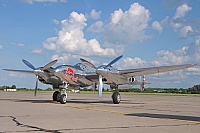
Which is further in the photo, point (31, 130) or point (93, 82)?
point (93, 82)

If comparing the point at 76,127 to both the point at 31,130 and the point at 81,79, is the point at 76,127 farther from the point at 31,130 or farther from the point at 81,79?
the point at 81,79

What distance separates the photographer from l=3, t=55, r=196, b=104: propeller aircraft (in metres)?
24.5

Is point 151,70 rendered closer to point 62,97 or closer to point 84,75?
point 84,75

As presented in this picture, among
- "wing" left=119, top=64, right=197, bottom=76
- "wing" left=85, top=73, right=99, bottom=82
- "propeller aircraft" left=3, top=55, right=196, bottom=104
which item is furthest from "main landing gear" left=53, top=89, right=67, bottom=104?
"wing" left=119, top=64, right=197, bottom=76

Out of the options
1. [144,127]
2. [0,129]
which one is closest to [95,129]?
[144,127]

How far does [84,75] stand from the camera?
26062mm

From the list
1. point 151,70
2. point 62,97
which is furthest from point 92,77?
point 151,70

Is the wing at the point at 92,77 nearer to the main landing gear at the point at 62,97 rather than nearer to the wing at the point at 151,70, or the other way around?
the wing at the point at 151,70

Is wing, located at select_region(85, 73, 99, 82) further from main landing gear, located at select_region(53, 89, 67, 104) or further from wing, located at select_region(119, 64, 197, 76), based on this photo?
main landing gear, located at select_region(53, 89, 67, 104)

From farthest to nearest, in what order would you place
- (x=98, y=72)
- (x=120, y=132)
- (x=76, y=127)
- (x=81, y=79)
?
(x=81, y=79)
(x=98, y=72)
(x=76, y=127)
(x=120, y=132)

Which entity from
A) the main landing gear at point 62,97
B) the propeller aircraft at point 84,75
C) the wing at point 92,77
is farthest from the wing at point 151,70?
the main landing gear at point 62,97

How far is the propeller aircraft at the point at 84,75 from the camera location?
80.3 ft

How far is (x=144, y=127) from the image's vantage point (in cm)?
1022

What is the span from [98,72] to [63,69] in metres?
2.87
